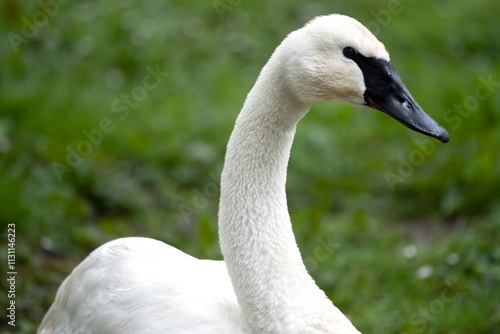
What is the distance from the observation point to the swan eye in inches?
123

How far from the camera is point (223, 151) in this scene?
6719 mm

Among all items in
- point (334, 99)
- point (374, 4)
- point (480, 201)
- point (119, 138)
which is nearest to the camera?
point (334, 99)

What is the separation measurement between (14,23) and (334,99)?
5102 mm

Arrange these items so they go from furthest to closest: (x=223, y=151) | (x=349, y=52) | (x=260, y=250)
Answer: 1. (x=223, y=151)
2. (x=260, y=250)
3. (x=349, y=52)

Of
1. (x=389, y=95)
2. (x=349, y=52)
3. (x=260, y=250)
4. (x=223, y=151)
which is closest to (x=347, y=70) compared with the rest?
(x=349, y=52)

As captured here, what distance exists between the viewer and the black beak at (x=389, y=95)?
3.14 metres

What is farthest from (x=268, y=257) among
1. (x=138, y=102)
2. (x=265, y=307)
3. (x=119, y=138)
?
(x=138, y=102)

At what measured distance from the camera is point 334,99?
323 cm

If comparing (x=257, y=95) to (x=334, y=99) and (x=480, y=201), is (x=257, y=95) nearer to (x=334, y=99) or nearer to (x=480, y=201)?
(x=334, y=99)

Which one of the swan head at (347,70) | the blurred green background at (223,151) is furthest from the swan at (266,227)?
the blurred green background at (223,151)

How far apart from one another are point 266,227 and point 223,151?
3.39 meters

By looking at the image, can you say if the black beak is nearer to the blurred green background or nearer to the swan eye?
the swan eye

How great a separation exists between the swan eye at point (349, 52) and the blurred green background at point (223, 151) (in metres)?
1.80

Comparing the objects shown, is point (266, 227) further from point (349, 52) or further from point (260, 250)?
point (349, 52)
